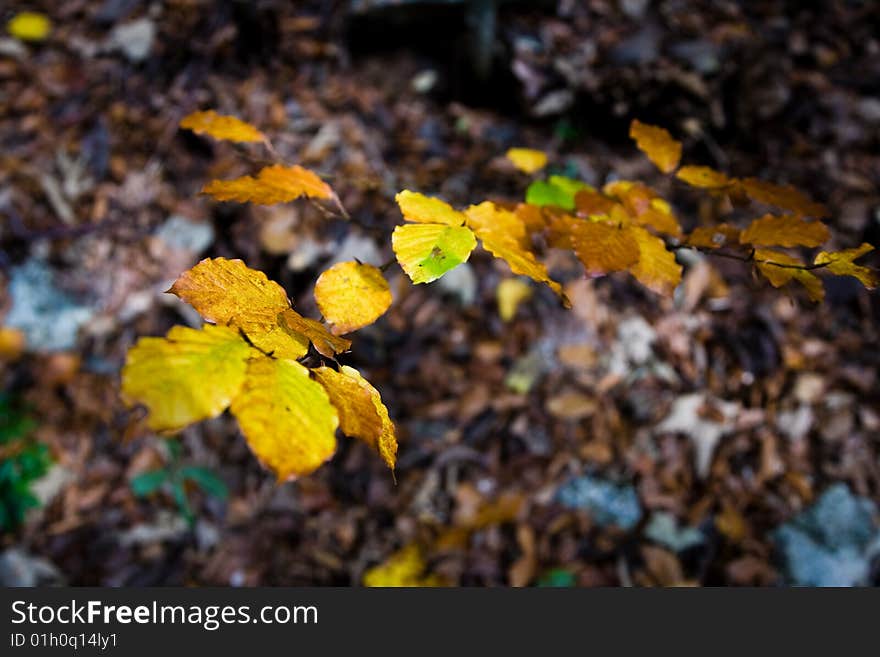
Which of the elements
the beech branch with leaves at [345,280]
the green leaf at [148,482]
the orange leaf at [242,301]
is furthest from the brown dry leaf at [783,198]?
the green leaf at [148,482]

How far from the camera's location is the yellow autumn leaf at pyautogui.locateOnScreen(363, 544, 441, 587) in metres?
2.20

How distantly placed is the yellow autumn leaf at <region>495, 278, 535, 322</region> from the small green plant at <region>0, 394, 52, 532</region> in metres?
2.15

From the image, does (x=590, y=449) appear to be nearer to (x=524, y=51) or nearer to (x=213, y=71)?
(x=524, y=51)

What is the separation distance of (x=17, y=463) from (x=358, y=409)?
258 centimetres

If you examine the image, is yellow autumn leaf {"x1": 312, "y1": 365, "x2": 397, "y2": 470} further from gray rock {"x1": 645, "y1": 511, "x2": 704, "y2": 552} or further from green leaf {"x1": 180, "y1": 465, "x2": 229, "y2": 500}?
green leaf {"x1": 180, "y1": 465, "x2": 229, "y2": 500}

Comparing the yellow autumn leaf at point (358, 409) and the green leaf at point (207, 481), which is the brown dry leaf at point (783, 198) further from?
the green leaf at point (207, 481)

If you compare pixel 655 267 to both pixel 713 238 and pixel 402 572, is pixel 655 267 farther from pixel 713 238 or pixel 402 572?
pixel 402 572

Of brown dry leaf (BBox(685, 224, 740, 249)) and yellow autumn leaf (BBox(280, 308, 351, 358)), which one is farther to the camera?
brown dry leaf (BBox(685, 224, 740, 249))

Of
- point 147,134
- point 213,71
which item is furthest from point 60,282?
point 213,71

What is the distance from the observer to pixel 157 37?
339cm

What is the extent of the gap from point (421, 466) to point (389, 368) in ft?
1.54

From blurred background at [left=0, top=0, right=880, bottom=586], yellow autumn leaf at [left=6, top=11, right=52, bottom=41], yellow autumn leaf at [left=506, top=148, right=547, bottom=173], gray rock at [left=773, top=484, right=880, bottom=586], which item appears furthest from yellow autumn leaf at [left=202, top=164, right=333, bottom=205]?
yellow autumn leaf at [left=6, top=11, right=52, bottom=41]

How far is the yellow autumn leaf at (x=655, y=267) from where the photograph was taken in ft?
2.80

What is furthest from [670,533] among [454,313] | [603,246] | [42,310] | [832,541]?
[42,310]
